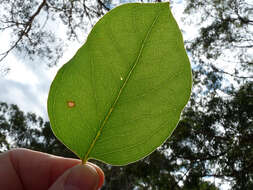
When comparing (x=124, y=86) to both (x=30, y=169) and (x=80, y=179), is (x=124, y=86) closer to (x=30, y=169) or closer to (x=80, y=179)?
(x=80, y=179)

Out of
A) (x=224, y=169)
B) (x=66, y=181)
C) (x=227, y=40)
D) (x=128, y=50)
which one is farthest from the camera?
(x=227, y=40)

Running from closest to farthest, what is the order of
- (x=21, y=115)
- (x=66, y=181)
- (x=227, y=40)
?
Result: (x=66, y=181) < (x=227, y=40) < (x=21, y=115)

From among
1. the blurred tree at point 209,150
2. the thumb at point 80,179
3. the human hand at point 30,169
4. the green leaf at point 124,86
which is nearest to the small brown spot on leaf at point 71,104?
the green leaf at point 124,86

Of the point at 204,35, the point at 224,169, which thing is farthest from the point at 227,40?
the point at 224,169

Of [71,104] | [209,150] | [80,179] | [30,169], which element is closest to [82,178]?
[80,179]

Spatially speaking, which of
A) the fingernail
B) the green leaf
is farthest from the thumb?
the green leaf

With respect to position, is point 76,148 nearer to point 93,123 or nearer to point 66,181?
point 93,123

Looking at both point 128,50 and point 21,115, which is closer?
point 128,50
